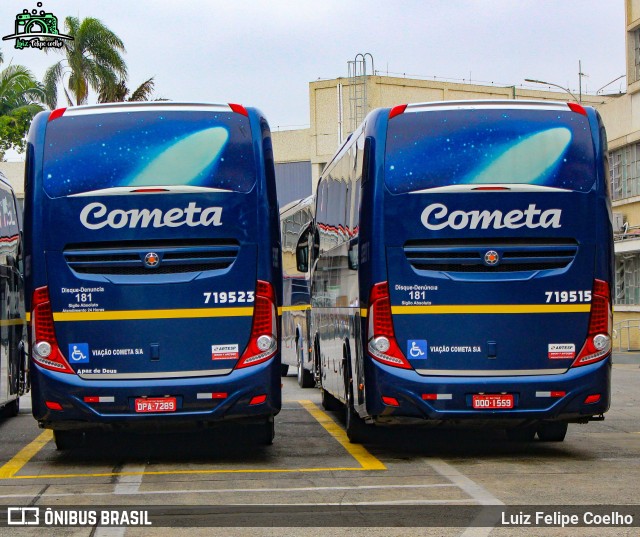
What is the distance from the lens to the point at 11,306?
17359 millimetres

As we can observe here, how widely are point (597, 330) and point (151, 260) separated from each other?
4478 mm

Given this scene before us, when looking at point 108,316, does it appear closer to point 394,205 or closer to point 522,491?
point 394,205

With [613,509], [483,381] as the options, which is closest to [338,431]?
[483,381]

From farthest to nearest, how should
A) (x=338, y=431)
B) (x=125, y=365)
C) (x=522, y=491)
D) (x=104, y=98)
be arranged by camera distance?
1. (x=104, y=98)
2. (x=338, y=431)
3. (x=125, y=365)
4. (x=522, y=491)

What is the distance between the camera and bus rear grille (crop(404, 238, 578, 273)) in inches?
495

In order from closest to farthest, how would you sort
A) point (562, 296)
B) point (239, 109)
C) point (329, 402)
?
point (562, 296) → point (239, 109) → point (329, 402)

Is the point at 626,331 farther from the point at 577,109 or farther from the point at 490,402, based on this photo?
the point at 490,402

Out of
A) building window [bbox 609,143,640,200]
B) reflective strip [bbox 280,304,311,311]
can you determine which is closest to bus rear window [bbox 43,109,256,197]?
reflective strip [bbox 280,304,311,311]

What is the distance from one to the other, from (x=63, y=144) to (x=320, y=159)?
5948 cm

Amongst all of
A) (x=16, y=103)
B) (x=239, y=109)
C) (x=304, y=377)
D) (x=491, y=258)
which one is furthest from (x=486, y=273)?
(x=16, y=103)

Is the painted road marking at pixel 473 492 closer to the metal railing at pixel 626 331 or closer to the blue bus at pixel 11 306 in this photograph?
the blue bus at pixel 11 306

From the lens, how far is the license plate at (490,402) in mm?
12430

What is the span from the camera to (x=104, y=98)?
5275 centimetres

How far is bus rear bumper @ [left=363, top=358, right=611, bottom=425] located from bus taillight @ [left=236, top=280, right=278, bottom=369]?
42.3 inches
